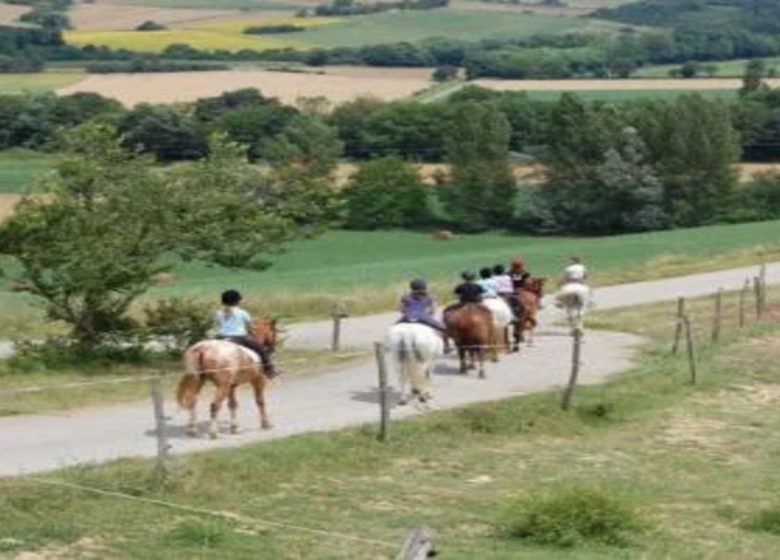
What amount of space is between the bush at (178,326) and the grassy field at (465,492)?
252 inches

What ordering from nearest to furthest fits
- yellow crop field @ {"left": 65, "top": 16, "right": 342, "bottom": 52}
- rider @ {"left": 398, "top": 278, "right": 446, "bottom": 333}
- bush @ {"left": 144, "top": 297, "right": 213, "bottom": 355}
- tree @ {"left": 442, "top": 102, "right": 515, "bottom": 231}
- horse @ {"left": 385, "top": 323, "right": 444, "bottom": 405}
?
horse @ {"left": 385, "top": 323, "right": 444, "bottom": 405} < rider @ {"left": 398, "top": 278, "right": 446, "bottom": 333} < bush @ {"left": 144, "top": 297, "right": 213, "bottom": 355} < tree @ {"left": 442, "top": 102, "right": 515, "bottom": 231} < yellow crop field @ {"left": 65, "top": 16, "right": 342, "bottom": 52}

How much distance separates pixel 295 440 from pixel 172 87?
95220mm

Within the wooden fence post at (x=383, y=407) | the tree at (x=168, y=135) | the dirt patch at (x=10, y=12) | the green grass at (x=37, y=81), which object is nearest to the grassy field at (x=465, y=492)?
the wooden fence post at (x=383, y=407)

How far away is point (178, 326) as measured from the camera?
89.9 feet

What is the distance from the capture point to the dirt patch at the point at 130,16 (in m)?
167

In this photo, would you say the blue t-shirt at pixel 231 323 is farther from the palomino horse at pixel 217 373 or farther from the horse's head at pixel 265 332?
the horse's head at pixel 265 332

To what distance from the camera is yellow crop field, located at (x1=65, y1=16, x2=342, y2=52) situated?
149 meters

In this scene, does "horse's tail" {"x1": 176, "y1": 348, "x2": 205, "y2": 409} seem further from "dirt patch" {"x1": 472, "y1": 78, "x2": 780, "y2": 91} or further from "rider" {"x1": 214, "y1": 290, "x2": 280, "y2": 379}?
"dirt patch" {"x1": 472, "y1": 78, "x2": 780, "y2": 91}

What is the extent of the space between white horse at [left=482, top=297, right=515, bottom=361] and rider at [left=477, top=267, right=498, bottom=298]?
0.63ft

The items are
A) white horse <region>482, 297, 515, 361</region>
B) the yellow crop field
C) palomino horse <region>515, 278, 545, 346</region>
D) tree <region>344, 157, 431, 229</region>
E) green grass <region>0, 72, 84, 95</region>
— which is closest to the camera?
white horse <region>482, 297, 515, 361</region>

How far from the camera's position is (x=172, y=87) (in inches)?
4429

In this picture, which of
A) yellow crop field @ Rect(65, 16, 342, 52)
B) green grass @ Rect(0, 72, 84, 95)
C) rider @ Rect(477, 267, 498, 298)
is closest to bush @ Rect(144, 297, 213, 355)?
rider @ Rect(477, 267, 498, 298)

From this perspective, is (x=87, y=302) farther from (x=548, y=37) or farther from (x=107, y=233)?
(x=548, y=37)

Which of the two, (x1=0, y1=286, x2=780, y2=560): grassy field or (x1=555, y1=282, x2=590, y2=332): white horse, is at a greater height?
(x1=0, y1=286, x2=780, y2=560): grassy field
